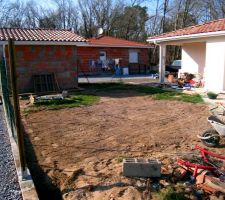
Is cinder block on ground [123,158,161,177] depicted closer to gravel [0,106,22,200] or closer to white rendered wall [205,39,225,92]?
gravel [0,106,22,200]

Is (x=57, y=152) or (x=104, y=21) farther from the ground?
(x=104, y=21)

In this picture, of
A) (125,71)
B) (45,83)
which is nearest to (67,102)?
(45,83)

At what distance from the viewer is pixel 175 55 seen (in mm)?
35688

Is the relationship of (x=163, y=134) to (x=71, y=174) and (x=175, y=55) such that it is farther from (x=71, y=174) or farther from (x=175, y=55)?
(x=175, y=55)

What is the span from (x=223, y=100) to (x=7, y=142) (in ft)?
28.3

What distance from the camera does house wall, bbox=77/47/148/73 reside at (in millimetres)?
28044

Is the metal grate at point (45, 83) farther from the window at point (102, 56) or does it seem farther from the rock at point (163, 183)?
the window at point (102, 56)

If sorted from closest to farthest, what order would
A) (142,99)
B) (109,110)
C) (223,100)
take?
(109,110) → (223,100) → (142,99)

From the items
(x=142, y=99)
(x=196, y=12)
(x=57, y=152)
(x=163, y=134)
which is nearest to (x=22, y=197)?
(x=57, y=152)

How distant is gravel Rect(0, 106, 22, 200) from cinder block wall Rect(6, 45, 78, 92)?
7506 mm

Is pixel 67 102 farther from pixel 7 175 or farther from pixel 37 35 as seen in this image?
pixel 7 175

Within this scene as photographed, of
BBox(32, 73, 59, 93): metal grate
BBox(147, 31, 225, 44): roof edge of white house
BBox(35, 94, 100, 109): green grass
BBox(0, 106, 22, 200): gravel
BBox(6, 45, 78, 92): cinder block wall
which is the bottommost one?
BBox(0, 106, 22, 200): gravel

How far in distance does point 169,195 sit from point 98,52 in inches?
1011

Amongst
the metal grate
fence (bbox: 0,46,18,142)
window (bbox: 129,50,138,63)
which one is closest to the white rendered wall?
the metal grate
